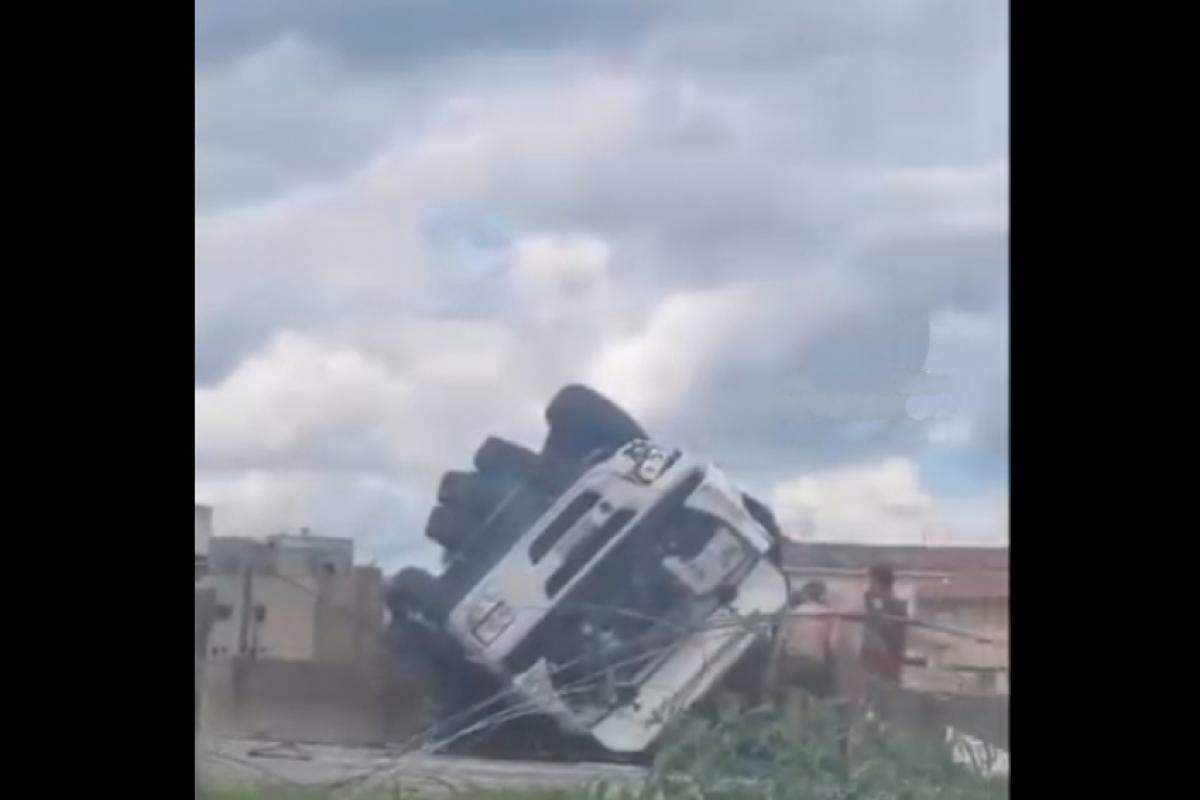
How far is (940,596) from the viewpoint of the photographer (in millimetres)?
1214

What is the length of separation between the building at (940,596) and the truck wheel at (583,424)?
0.53 feet

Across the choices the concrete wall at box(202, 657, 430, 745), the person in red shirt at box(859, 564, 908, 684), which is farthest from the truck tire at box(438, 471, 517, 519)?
the person in red shirt at box(859, 564, 908, 684)

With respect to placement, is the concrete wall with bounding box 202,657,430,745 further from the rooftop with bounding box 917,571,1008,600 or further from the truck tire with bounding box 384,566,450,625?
the rooftop with bounding box 917,571,1008,600

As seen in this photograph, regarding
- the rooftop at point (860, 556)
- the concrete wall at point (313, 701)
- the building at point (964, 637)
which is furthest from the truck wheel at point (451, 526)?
the building at point (964, 637)

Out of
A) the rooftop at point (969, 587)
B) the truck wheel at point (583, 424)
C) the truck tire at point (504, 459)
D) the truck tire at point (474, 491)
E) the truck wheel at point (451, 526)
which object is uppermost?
the truck wheel at point (583, 424)

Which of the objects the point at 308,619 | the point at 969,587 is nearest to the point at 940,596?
the point at 969,587

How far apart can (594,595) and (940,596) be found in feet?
0.90

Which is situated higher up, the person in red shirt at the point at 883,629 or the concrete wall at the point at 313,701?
the person in red shirt at the point at 883,629

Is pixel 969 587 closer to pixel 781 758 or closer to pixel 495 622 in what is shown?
pixel 781 758

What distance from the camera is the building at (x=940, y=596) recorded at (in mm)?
1166

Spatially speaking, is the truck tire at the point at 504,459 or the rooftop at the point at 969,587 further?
the truck tire at the point at 504,459

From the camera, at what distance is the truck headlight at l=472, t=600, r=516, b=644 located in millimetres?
1243

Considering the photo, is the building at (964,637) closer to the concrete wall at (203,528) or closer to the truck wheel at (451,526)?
the truck wheel at (451,526)

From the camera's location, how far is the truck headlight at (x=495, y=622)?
4.08 feet
